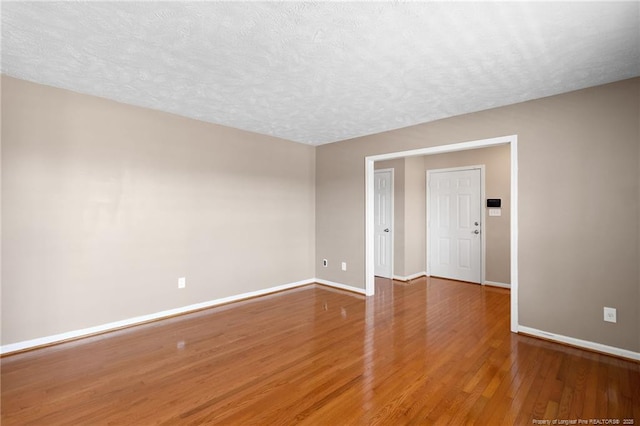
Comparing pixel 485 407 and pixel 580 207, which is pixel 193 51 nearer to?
pixel 485 407

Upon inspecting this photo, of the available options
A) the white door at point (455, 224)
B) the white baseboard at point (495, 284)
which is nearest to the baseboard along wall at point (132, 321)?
the white door at point (455, 224)

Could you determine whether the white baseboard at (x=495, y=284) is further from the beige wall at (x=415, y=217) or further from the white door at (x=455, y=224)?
the beige wall at (x=415, y=217)

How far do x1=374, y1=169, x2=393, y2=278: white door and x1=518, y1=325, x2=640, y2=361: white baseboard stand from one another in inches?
109

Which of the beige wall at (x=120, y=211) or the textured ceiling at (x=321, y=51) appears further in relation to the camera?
the beige wall at (x=120, y=211)

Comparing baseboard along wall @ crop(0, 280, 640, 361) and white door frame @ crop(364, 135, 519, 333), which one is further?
white door frame @ crop(364, 135, 519, 333)

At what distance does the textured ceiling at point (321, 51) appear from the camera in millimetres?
1870

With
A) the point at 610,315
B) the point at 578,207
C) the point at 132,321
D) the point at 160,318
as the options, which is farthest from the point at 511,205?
the point at 132,321

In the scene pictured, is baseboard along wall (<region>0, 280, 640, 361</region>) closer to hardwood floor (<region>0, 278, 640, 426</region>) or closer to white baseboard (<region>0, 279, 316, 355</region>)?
white baseboard (<region>0, 279, 316, 355</region>)

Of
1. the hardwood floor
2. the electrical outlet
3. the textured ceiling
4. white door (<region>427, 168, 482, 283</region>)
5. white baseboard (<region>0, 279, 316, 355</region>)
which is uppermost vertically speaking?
the textured ceiling

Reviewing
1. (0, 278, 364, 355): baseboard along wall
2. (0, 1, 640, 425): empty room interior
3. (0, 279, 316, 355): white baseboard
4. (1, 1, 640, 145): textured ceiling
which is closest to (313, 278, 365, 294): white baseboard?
(0, 278, 364, 355): baseboard along wall

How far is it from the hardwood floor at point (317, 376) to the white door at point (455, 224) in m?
1.88

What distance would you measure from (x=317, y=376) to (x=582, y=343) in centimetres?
251

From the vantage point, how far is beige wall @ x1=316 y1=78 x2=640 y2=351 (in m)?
2.74

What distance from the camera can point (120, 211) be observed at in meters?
3.43
